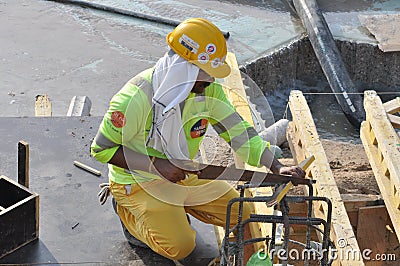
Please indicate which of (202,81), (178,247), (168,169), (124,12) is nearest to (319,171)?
(178,247)

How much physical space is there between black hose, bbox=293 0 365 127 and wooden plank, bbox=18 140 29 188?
4.75 meters

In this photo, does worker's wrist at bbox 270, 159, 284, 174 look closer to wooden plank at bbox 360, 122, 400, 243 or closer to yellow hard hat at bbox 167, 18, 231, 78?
yellow hard hat at bbox 167, 18, 231, 78

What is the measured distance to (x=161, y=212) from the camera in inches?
166

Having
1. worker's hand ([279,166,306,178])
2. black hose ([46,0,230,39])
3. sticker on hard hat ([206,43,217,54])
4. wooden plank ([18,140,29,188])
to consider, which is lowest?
wooden plank ([18,140,29,188])

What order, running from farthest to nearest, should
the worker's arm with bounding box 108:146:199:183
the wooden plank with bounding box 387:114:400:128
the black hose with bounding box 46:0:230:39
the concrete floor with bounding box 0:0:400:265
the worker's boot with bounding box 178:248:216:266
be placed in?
the black hose with bounding box 46:0:230:39 < the wooden plank with bounding box 387:114:400:128 < the concrete floor with bounding box 0:0:400:265 < the worker's boot with bounding box 178:248:216:266 < the worker's arm with bounding box 108:146:199:183

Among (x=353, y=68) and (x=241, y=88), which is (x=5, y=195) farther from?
(x=353, y=68)

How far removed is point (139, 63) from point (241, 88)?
A: 2271mm

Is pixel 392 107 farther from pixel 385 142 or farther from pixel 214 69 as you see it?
pixel 214 69

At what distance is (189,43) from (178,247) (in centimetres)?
116

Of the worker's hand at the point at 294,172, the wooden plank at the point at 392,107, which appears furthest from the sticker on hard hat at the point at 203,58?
the wooden plank at the point at 392,107

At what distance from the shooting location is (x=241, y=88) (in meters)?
6.31

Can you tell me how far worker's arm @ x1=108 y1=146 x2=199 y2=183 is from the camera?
160 inches

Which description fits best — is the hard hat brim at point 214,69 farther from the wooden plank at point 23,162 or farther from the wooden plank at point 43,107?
the wooden plank at point 43,107

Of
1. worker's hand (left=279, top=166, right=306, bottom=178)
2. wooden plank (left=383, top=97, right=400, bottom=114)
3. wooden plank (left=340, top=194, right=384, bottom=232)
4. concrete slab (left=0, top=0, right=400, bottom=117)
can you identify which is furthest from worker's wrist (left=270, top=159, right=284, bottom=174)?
concrete slab (left=0, top=0, right=400, bottom=117)
